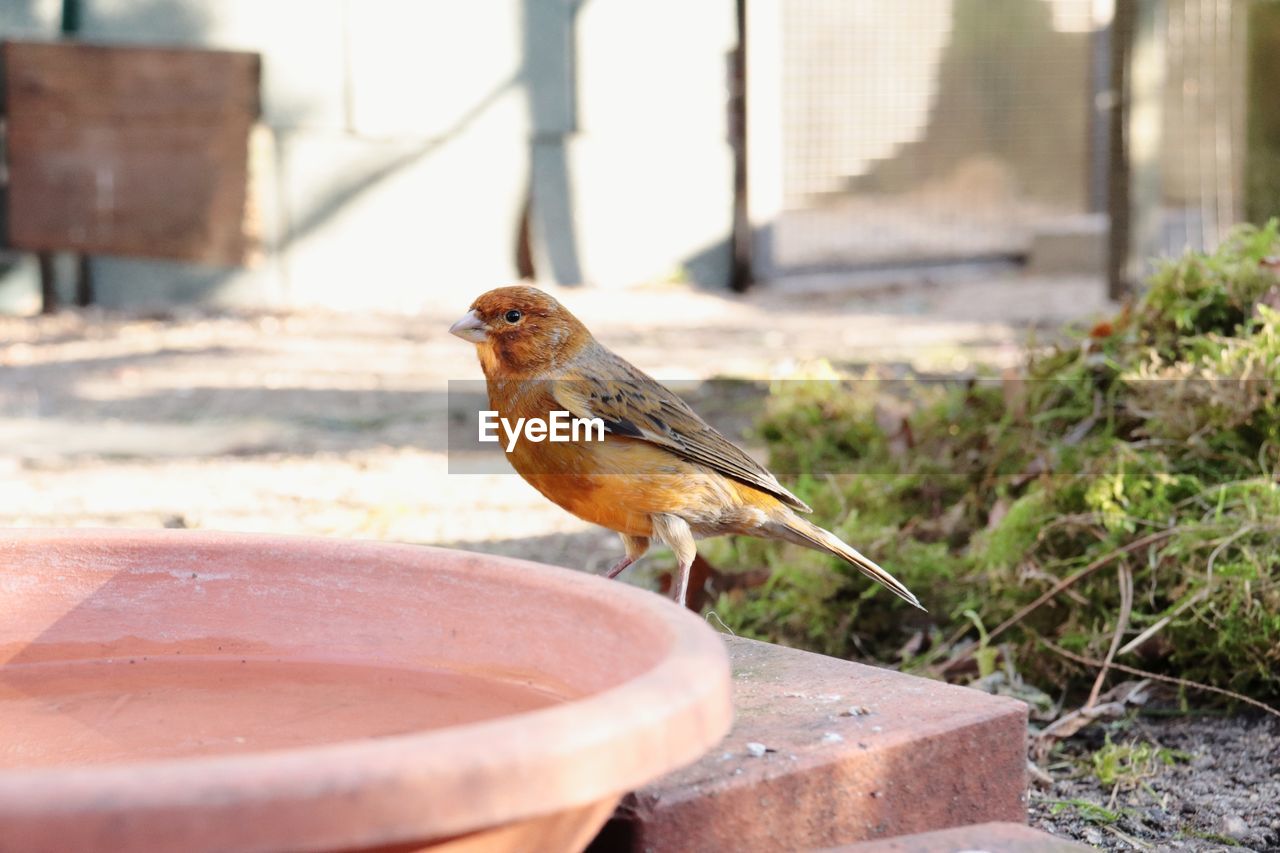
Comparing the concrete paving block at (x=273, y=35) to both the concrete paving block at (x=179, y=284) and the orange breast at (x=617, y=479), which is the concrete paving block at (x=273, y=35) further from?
the orange breast at (x=617, y=479)

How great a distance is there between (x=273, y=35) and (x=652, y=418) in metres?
7.26

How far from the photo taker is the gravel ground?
264 centimetres

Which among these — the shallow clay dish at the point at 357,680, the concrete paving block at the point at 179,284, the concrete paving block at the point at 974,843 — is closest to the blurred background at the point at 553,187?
the concrete paving block at the point at 179,284

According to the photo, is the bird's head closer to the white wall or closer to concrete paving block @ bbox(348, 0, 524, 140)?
the white wall

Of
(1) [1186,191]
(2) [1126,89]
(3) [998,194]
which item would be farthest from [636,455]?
(1) [1186,191]

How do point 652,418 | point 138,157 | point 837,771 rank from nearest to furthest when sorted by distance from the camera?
point 837,771 < point 652,418 < point 138,157

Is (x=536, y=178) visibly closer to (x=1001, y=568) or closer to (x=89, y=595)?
(x=1001, y=568)

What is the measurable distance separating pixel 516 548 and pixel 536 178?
598 cm

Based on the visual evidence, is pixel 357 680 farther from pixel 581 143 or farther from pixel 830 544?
pixel 581 143

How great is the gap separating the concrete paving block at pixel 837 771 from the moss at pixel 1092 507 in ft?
3.71

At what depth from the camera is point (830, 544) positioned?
9.56ft

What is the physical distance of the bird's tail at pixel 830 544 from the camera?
283 cm

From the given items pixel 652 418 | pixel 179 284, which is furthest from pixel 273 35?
pixel 652 418

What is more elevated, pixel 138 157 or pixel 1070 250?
pixel 138 157
